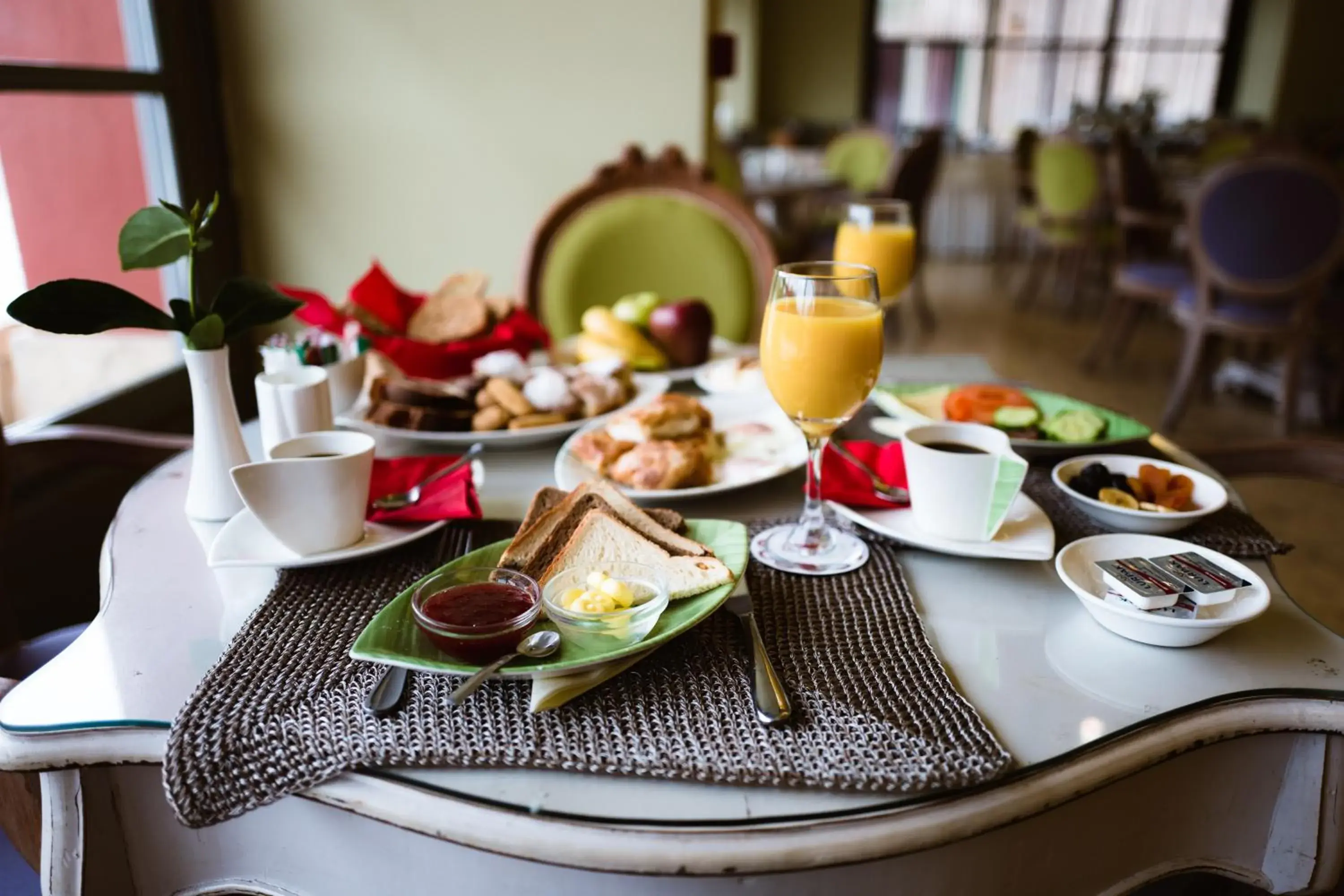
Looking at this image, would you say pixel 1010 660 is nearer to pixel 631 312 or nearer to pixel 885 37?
pixel 631 312

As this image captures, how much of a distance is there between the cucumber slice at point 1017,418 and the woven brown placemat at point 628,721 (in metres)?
0.45

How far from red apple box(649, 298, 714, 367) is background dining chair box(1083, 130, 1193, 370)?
9.78 feet

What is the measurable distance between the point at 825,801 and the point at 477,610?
10.2 inches

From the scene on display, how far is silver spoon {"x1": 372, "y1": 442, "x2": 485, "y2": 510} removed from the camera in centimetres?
85

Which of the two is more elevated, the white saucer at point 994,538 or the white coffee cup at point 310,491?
the white coffee cup at point 310,491

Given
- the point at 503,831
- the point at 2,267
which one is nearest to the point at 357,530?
the point at 503,831

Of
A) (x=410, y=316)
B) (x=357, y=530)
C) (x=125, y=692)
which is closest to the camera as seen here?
(x=125, y=692)

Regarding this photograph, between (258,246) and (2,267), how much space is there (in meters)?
0.85

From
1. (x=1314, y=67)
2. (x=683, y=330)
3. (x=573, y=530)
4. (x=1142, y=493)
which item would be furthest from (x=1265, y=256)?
(x=1314, y=67)

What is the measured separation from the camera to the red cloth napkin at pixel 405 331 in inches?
47.9

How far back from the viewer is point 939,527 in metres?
0.79

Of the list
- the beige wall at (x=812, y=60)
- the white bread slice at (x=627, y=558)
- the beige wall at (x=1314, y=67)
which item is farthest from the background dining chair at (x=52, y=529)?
the beige wall at (x=1314, y=67)

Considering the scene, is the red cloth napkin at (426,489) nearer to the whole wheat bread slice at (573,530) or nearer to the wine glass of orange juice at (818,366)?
the whole wheat bread slice at (573,530)

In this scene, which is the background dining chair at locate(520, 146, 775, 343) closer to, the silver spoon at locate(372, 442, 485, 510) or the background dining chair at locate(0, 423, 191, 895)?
the background dining chair at locate(0, 423, 191, 895)
